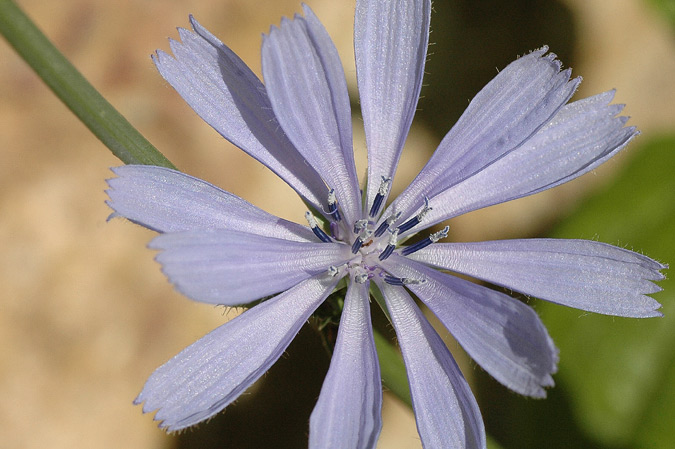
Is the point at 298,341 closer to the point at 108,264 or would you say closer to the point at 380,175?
the point at 108,264

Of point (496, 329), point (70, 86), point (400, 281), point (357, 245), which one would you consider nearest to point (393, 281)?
point (400, 281)

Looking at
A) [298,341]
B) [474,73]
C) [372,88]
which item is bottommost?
[298,341]

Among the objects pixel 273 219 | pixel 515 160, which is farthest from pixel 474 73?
pixel 273 219

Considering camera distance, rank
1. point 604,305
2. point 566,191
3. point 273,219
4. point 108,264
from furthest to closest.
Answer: point 566,191, point 108,264, point 273,219, point 604,305

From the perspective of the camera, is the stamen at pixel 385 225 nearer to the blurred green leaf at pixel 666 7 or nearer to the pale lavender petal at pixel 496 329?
the pale lavender petal at pixel 496 329

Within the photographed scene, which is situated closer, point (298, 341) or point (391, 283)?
point (391, 283)

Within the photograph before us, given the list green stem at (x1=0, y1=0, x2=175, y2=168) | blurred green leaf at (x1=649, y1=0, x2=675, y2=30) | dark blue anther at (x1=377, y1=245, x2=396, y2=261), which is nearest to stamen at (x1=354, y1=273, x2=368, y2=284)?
dark blue anther at (x1=377, y1=245, x2=396, y2=261)
